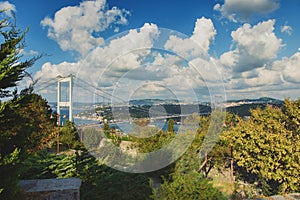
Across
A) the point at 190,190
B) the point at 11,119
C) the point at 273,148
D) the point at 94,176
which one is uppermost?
the point at 11,119

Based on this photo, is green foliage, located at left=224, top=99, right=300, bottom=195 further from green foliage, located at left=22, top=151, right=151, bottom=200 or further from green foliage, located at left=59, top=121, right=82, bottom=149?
green foliage, located at left=59, top=121, right=82, bottom=149

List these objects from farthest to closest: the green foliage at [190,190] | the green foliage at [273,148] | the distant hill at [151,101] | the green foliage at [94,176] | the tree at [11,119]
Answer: the green foliage at [273,148]
the green foliage at [94,176]
the distant hill at [151,101]
the green foliage at [190,190]
the tree at [11,119]

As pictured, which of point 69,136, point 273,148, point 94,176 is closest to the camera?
point 94,176

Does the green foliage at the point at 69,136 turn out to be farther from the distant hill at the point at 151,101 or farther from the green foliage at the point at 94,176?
the distant hill at the point at 151,101

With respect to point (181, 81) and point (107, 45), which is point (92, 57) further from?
point (181, 81)

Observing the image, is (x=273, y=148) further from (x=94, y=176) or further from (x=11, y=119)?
(x=11, y=119)

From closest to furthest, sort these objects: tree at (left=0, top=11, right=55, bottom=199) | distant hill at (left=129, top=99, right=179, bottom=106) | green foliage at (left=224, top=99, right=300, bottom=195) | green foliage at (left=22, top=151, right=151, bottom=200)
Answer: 1. tree at (left=0, top=11, right=55, bottom=199)
2. distant hill at (left=129, top=99, right=179, bottom=106)
3. green foliage at (left=22, top=151, right=151, bottom=200)
4. green foliage at (left=224, top=99, right=300, bottom=195)

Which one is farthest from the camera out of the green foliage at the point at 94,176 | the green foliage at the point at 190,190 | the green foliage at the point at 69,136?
the green foliage at the point at 69,136

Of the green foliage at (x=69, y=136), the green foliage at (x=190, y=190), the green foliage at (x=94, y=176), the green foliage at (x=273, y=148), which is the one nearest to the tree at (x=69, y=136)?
the green foliage at (x=69, y=136)

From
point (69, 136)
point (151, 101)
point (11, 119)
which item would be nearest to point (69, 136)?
point (69, 136)

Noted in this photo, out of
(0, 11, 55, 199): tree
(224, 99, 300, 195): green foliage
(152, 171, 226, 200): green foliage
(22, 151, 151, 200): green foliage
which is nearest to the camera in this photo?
(0, 11, 55, 199): tree

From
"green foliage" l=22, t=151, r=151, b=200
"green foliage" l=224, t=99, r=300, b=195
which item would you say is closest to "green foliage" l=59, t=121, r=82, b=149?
"green foliage" l=22, t=151, r=151, b=200

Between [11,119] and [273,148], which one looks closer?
Result: [11,119]

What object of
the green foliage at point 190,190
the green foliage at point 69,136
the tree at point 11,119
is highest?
the tree at point 11,119
